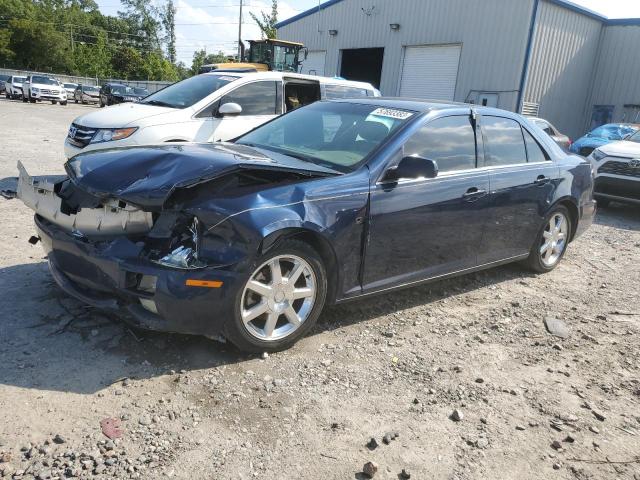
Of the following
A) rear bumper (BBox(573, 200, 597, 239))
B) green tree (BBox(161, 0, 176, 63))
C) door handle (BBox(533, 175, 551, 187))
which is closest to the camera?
door handle (BBox(533, 175, 551, 187))

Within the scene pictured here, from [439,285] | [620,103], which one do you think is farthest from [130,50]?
[439,285]

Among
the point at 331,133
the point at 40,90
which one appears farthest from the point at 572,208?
the point at 40,90

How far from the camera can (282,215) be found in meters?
3.13

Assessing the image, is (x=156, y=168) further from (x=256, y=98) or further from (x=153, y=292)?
(x=256, y=98)

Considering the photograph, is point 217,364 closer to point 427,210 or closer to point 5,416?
point 5,416

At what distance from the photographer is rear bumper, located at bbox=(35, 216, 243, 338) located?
9.51 ft

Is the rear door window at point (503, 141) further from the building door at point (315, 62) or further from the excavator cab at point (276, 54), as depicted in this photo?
the building door at point (315, 62)

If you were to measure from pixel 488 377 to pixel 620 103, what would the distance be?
68.7ft

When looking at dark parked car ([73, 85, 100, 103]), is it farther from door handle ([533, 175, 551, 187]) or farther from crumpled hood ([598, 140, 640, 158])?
door handle ([533, 175, 551, 187])

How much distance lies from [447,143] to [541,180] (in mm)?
1310

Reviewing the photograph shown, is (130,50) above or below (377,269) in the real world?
above

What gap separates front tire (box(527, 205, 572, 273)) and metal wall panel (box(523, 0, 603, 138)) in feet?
46.9

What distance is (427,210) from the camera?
3943mm

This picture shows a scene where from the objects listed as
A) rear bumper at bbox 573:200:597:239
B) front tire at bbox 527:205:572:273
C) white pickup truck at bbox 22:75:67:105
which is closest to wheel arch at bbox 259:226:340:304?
front tire at bbox 527:205:572:273
